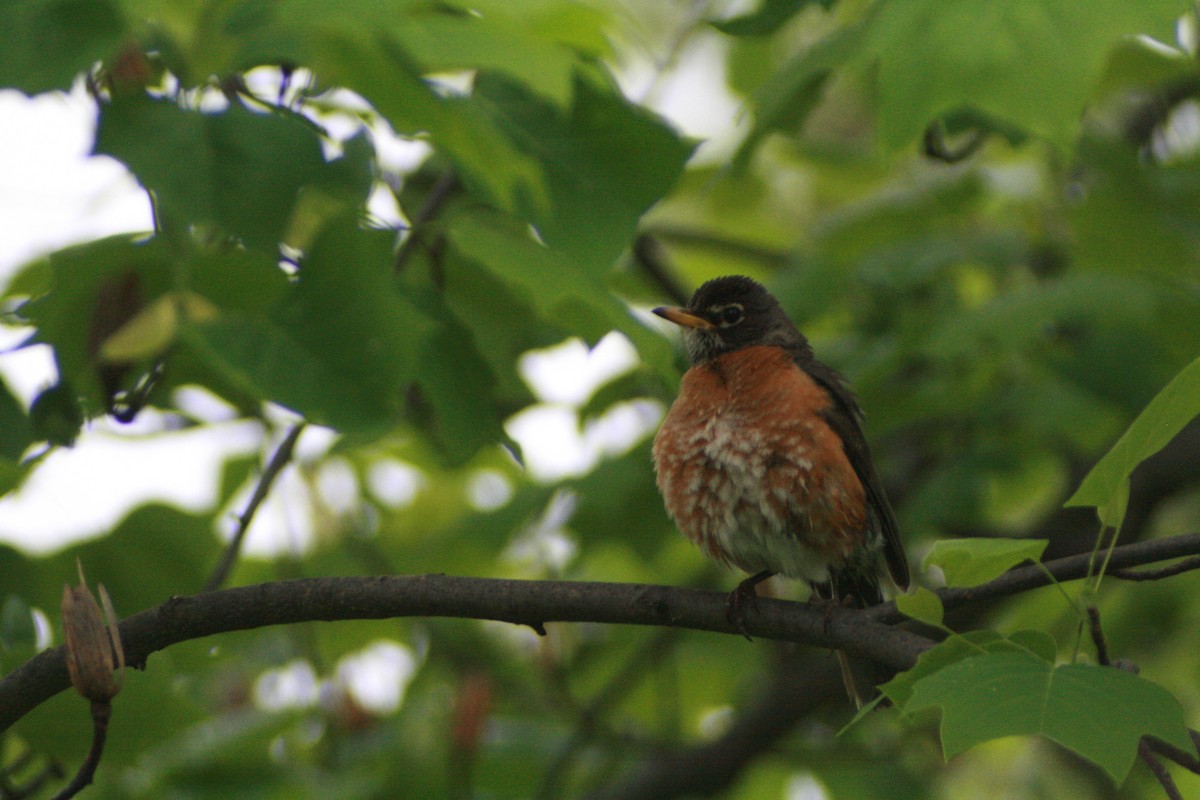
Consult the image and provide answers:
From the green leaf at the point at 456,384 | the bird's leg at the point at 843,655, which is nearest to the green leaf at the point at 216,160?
the green leaf at the point at 456,384

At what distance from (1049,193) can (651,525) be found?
259 centimetres

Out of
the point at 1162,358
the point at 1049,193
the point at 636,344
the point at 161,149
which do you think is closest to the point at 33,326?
the point at 161,149

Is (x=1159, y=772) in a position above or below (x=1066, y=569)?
below

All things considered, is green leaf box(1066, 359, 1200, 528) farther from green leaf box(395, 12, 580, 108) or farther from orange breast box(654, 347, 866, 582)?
orange breast box(654, 347, 866, 582)

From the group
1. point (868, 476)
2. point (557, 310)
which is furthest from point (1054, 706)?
point (868, 476)

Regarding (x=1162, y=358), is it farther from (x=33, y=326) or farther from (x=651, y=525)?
(x=33, y=326)

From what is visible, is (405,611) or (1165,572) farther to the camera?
(405,611)

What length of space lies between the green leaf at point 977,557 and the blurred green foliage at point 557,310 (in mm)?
115

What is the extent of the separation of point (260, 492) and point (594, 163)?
1279mm

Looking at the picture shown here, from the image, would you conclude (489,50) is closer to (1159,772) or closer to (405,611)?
(405,611)

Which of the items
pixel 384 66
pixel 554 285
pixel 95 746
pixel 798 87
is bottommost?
pixel 95 746

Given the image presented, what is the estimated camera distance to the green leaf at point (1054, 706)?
2.02 metres

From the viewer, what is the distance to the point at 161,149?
279 centimetres

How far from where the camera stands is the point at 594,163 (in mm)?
3250
